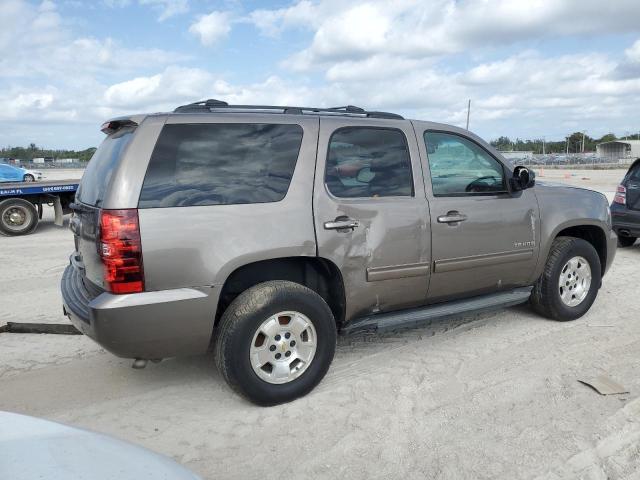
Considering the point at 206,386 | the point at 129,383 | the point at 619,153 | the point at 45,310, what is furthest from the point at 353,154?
the point at 619,153

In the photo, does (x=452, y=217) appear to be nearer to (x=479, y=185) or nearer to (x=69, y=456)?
(x=479, y=185)

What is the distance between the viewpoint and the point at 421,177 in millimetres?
4027

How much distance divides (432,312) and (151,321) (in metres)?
2.11

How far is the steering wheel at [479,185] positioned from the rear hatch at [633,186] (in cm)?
489

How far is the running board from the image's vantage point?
3.83m

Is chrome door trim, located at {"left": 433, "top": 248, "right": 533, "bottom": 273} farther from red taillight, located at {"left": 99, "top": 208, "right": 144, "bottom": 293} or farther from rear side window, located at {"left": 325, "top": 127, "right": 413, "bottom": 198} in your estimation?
red taillight, located at {"left": 99, "top": 208, "right": 144, "bottom": 293}

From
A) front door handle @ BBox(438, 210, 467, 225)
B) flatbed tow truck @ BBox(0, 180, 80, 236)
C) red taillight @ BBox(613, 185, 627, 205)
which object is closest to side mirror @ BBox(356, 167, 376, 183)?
front door handle @ BBox(438, 210, 467, 225)

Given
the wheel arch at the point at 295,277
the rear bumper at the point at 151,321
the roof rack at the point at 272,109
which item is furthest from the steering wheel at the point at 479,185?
the rear bumper at the point at 151,321

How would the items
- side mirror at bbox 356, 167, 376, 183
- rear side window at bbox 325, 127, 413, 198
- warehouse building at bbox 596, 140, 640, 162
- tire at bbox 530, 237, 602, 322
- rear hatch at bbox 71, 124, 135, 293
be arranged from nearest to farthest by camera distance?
1. rear hatch at bbox 71, 124, 135, 293
2. rear side window at bbox 325, 127, 413, 198
3. side mirror at bbox 356, 167, 376, 183
4. tire at bbox 530, 237, 602, 322
5. warehouse building at bbox 596, 140, 640, 162

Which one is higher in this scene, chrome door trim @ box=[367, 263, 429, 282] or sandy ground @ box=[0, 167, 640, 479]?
chrome door trim @ box=[367, 263, 429, 282]

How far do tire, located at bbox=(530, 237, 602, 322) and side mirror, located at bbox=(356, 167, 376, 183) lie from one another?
2047 millimetres

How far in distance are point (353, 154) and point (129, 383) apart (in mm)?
2291

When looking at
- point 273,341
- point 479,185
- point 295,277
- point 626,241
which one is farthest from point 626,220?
point 273,341

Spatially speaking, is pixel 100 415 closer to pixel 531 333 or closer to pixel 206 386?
pixel 206 386
